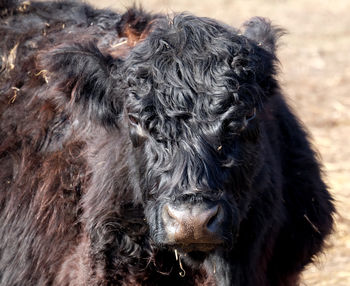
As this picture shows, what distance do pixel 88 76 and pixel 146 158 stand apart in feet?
2.11

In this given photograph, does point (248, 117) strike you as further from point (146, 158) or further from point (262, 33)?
point (262, 33)

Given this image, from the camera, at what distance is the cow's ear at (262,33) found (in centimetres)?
505

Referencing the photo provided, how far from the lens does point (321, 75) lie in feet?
45.4

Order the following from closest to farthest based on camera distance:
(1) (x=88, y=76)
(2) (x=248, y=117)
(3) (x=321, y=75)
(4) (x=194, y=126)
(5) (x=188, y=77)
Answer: (4) (x=194, y=126) → (5) (x=188, y=77) → (2) (x=248, y=117) → (1) (x=88, y=76) → (3) (x=321, y=75)

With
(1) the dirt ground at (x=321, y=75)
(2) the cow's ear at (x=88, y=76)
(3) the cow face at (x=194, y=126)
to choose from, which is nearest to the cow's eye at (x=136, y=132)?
(3) the cow face at (x=194, y=126)

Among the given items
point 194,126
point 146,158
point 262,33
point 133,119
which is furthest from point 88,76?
point 262,33

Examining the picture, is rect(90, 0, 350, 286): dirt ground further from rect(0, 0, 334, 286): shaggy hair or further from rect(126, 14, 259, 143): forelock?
rect(126, 14, 259, 143): forelock

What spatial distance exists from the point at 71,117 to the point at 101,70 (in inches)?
17.4

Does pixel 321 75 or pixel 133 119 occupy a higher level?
pixel 133 119

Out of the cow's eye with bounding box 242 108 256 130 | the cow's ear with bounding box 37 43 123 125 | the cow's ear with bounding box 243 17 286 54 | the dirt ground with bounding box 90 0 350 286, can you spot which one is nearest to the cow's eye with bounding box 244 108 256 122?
the cow's eye with bounding box 242 108 256 130

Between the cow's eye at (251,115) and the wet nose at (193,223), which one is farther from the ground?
the cow's eye at (251,115)

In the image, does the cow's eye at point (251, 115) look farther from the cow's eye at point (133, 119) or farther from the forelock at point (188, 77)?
the cow's eye at point (133, 119)

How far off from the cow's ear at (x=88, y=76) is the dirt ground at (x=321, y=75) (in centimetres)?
86

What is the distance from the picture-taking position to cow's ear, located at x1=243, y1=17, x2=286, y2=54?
5.05m
